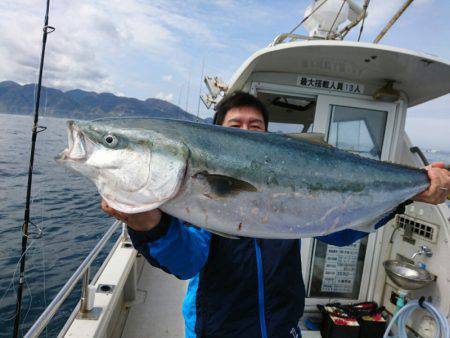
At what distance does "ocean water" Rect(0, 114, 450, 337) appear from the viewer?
7.66m

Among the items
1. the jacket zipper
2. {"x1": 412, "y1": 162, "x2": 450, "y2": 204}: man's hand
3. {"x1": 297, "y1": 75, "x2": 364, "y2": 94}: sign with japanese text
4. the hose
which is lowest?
the hose

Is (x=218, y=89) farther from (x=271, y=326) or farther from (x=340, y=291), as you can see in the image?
(x=271, y=326)

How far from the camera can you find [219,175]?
4.89 ft

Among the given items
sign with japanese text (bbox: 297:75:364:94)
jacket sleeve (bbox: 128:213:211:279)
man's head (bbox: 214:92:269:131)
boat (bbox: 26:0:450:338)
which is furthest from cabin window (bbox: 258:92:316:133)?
jacket sleeve (bbox: 128:213:211:279)

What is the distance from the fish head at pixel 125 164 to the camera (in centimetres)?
138

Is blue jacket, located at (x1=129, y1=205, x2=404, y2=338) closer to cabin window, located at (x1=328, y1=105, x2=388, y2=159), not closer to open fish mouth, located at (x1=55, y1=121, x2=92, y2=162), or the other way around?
open fish mouth, located at (x1=55, y1=121, x2=92, y2=162)

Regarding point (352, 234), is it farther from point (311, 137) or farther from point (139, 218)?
point (139, 218)

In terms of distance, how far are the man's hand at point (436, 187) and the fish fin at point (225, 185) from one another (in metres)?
1.33

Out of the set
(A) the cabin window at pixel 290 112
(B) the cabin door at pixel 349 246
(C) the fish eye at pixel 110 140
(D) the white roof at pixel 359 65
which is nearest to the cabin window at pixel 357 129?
(B) the cabin door at pixel 349 246

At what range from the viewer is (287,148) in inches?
67.1

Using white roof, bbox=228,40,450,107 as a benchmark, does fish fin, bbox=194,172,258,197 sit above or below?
below

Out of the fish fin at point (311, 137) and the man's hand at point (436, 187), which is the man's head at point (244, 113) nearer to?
the fish fin at point (311, 137)

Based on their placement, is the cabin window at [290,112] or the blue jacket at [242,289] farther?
the cabin window at [290,112]

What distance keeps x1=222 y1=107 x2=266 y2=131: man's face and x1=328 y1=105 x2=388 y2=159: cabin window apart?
9.56ft
